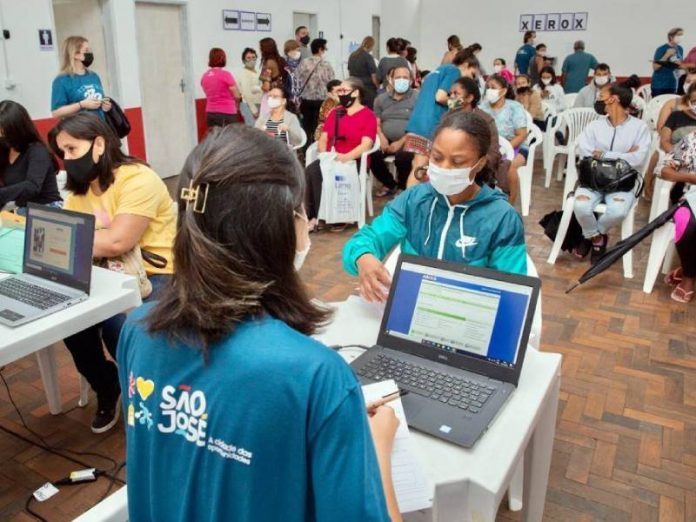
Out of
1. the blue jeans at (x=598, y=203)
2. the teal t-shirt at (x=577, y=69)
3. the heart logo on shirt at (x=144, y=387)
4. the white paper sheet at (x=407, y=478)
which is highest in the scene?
the teal t-shirt at (x=577, y=69)

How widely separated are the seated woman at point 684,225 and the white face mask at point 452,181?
2182mm

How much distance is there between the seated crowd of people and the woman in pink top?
6.74ft

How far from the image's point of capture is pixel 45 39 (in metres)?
5.37

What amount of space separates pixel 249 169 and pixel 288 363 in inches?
10.1

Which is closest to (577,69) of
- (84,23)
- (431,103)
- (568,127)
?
(568,127)

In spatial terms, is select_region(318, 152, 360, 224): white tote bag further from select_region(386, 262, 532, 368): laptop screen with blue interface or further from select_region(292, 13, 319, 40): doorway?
select_region(292, 13, 319, 40): doorway

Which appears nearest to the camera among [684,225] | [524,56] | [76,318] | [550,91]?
[76,318]

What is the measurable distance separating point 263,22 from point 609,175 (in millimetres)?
5650

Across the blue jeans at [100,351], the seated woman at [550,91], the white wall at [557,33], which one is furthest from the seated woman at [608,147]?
the white wall at [557,33]

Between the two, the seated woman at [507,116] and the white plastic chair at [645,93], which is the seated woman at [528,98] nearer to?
the seated woman at [507,116]

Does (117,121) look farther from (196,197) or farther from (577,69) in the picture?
(577,69)

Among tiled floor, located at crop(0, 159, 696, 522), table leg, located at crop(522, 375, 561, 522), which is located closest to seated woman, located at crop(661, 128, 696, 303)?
tiled floor, located at crop(0, 159, 696, 522)

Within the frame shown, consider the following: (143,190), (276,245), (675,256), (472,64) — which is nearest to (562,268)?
(675,256)

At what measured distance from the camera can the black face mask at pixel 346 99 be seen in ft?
15.4
